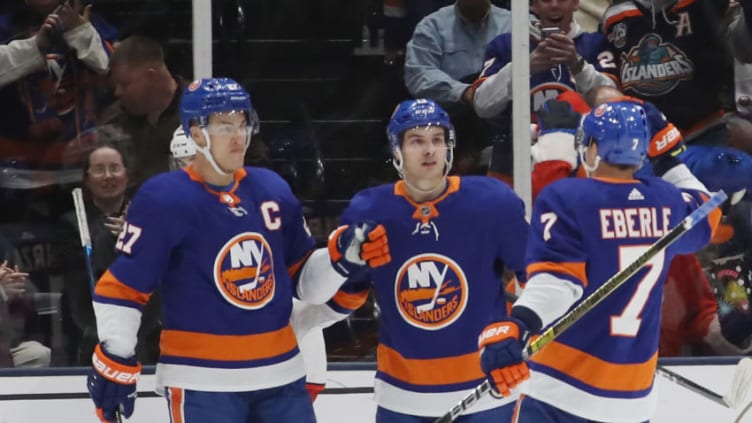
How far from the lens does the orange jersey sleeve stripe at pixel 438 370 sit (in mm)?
3439

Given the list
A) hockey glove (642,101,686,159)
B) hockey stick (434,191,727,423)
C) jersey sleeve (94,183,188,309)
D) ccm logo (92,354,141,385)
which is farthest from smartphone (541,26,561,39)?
ccm logo (92,354,141,385)

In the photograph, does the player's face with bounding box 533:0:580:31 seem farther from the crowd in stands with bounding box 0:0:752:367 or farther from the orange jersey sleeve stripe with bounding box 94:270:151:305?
the orange jersey sleeve stripe with bounding box 94:270:151:305

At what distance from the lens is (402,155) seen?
3.51 metres

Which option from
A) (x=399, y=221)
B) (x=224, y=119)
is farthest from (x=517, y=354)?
(x=224, y=119)

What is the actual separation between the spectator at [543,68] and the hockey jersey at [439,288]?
710 mm

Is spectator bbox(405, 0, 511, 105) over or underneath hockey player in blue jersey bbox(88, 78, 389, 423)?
over

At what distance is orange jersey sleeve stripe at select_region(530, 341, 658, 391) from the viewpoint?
3.29 metres

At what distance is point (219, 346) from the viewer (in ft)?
11.0

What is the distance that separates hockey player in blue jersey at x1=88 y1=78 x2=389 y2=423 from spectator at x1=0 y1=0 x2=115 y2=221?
0.98 m

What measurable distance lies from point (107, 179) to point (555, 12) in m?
1.40

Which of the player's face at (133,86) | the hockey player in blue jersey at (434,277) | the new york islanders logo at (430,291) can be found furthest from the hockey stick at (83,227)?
the new york islanders logo at (430,291)

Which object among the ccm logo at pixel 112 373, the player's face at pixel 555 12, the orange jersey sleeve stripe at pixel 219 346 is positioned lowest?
the ccm logo at pixel 112 373

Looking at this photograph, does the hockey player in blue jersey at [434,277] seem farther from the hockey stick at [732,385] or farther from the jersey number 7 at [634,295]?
the hockey stick at [732,385]

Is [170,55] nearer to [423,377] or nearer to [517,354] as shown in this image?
[423,377]
